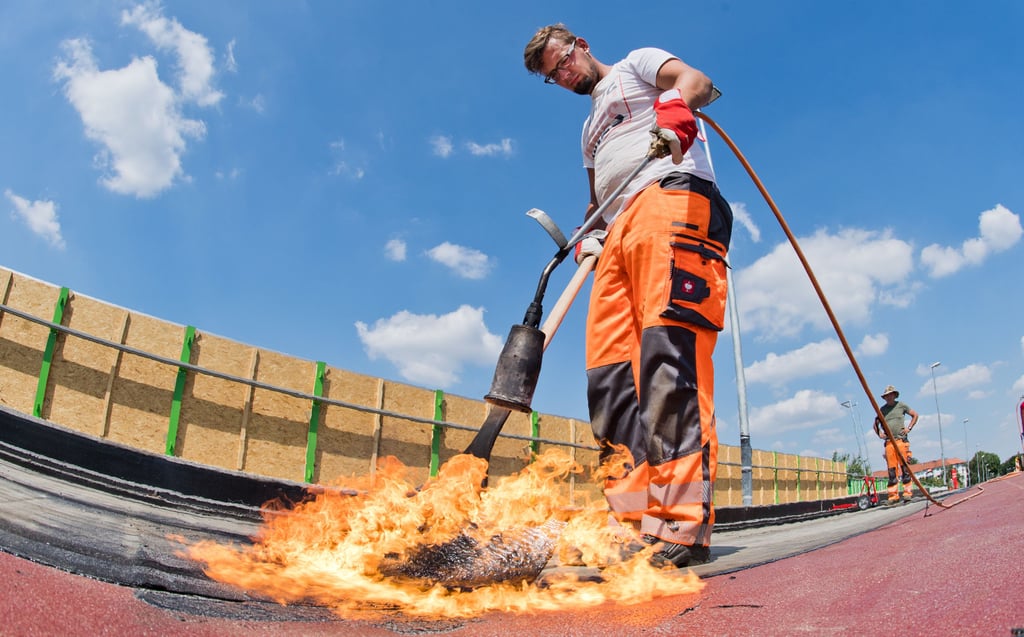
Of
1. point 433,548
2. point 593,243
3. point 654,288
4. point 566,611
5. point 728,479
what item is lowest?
point 566,611

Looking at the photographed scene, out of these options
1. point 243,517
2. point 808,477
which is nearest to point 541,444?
point 243,517

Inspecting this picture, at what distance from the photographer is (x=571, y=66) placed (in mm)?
2607

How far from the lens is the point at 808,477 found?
2236cm

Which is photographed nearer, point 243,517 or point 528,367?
point 528,367

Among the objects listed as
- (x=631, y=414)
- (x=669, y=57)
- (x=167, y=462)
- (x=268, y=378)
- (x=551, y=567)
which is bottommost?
(x=551, y=567)

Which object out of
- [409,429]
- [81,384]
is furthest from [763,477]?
[81,384]

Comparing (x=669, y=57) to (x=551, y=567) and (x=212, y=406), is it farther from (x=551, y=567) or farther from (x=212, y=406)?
(x=212, y=406)

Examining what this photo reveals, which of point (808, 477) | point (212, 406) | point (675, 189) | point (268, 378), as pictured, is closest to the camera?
point (675, 189)

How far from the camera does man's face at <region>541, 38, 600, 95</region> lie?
2.60 m

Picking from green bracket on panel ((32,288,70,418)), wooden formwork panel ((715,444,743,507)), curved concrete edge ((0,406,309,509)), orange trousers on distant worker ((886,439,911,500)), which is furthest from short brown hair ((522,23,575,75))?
wooden formwork panel ((715,444,743,507))

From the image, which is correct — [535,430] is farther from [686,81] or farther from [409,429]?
[686,81]

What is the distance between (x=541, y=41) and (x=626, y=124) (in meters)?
0.55

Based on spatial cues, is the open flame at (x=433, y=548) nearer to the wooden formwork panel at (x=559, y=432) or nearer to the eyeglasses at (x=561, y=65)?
the eyeglasses at (x=561, y=65)

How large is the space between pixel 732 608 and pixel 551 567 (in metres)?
0.83
